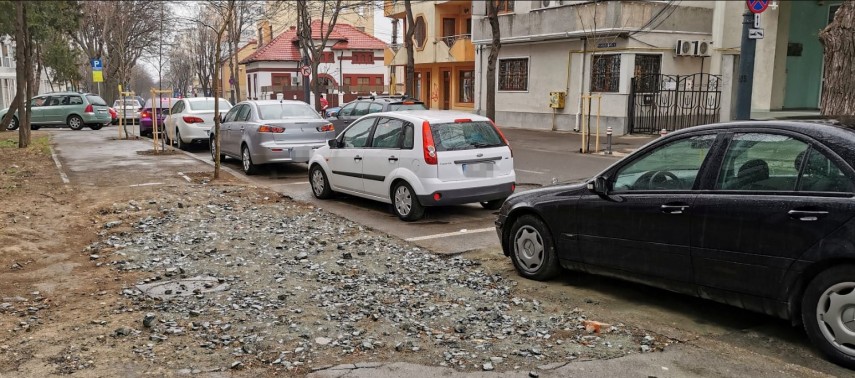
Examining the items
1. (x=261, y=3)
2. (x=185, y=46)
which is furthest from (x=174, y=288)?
(x=185, y=46)

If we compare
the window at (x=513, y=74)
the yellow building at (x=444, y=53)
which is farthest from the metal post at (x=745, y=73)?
the yellow building at (x=444, y=53)

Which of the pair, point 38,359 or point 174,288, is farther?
point 174,288

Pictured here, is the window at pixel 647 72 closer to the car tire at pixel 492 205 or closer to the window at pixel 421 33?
the car tire at pixel 492 205

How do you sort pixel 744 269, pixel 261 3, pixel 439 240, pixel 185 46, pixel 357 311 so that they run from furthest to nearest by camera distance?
pixel 185 46 < pixel 261 3 < pixel 439 240 < pixel 357 311 < pixel 744 269

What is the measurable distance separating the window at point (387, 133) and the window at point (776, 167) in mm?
4986

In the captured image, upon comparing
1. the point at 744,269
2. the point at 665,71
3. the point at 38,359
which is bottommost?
the point at 38,359

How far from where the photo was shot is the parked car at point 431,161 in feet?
28.3

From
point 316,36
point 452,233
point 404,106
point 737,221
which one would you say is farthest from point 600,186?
point 316,36

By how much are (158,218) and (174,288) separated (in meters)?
3.27

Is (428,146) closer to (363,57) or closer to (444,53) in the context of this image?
(444,53)

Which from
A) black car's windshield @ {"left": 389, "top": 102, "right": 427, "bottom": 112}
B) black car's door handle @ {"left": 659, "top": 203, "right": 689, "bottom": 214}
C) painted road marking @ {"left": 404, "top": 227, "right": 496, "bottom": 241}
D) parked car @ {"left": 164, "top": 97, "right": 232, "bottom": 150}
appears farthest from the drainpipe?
black car's door handle @ {"left": 659, "top": 203, "right": 689, "bottom": 214}

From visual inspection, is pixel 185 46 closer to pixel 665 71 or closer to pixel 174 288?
pixel 665 71

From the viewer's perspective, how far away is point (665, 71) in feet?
76.9

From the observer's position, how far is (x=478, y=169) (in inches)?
348
